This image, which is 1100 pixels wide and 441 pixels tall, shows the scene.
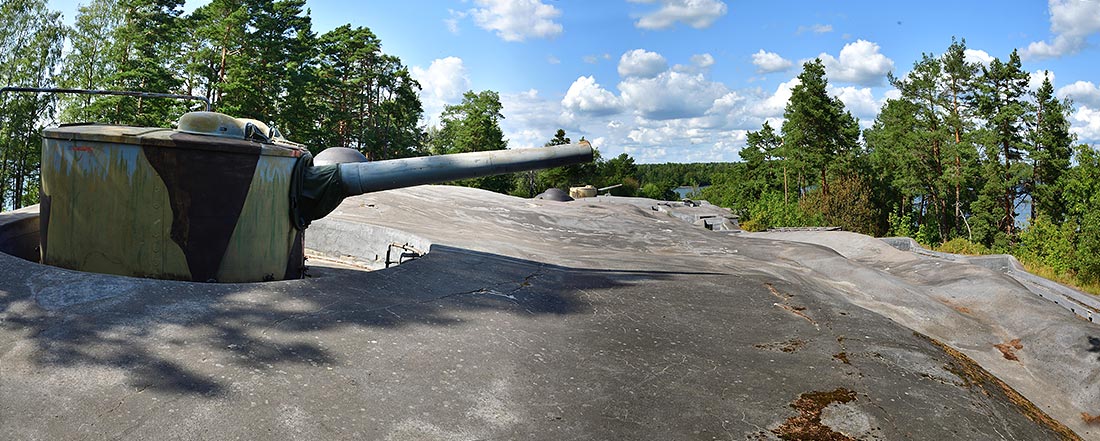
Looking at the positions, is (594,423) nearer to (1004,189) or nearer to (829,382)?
(829,382)

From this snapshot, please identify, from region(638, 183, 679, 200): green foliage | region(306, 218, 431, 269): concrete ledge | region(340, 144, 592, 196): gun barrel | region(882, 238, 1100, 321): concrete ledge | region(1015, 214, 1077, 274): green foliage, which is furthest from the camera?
region(638, 183, 679, 200): green foliage

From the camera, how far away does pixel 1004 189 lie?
1761 inches

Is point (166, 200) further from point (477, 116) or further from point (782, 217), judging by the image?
point (477, 116)

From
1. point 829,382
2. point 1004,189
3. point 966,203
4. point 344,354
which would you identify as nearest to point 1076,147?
point 1004,189

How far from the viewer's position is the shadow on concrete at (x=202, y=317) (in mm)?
4512

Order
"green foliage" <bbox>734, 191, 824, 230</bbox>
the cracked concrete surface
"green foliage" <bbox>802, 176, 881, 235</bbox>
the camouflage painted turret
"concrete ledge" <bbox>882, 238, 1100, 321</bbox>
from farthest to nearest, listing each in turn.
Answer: "green foliage" <bbox>802, 176, 881, 235</bbox>, "green foliage" <bbox>734, 191, 824, 230</bbox>, "concrete ledge" <bbox>882, 238, 1100, 321</bbox>, the camouflage painted turret, the cracked concrete surface

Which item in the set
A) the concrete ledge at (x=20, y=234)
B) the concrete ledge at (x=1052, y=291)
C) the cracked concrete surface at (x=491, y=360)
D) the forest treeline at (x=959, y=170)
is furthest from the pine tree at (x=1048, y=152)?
the concrete ledge at (x=20, y=234)

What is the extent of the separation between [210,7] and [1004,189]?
49.0 meters

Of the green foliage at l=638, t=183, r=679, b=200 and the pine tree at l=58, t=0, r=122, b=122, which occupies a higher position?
the pine tree at l=58, t=0, r=122, b=122

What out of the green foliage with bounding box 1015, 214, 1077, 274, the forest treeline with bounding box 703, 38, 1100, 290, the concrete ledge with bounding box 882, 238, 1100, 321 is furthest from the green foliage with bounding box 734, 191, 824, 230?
the concrete ledge with bounding box 882, 238, 1100, 321

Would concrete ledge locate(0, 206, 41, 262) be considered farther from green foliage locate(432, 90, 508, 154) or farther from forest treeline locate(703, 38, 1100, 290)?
green foliage locate(432, 90, 508, 154)

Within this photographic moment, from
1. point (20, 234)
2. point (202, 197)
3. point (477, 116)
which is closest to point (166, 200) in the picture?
point (202, 197)

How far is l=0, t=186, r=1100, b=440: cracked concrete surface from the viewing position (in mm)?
4215

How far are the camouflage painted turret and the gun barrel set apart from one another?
97 centimetres
